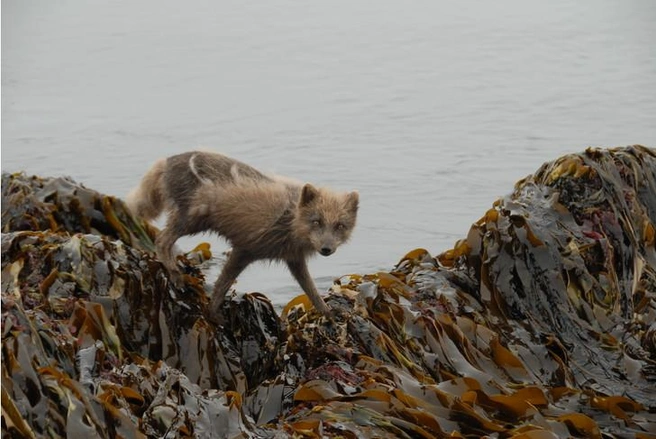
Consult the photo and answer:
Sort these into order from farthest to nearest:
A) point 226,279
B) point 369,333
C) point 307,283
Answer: point 307,283, point 226,279, point 369,333

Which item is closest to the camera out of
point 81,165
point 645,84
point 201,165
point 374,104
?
point 201,165

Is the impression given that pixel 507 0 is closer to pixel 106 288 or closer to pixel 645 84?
pixel 645 84

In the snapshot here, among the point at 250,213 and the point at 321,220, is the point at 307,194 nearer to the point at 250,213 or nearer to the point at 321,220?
the point at 321,220

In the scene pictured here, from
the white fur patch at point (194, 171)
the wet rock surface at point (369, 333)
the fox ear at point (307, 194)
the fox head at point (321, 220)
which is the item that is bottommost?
the wet rock surface at point (369, 333)

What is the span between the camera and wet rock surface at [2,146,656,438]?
3484mm

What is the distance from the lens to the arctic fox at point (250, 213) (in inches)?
206

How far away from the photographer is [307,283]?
514 cm

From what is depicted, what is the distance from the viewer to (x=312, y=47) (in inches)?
742

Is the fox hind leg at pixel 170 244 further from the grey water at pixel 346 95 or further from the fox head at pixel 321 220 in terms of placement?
the grey water at pixel 346 95

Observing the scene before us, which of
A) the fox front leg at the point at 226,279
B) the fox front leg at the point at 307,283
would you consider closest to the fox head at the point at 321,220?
the fox front leg at the point at 307,283

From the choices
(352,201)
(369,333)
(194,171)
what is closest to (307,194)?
(352,201)

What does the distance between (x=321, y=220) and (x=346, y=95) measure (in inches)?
414

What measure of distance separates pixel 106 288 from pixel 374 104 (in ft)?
36.1

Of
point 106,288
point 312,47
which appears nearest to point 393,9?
point 312,47
